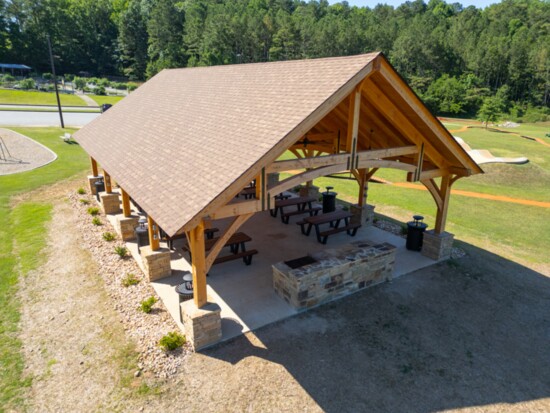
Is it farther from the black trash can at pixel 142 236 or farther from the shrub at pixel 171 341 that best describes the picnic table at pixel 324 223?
the shrub at pixel 171 341

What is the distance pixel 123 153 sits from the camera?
33.9 feet

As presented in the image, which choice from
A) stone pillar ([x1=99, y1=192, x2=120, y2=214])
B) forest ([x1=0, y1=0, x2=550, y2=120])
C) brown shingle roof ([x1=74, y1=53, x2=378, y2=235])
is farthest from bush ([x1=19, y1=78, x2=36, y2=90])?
stone pillar ([x1=99, y1=192, x2=120, y2=214])

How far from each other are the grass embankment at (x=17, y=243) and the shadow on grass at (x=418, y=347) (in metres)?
3.36

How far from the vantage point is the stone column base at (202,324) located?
6672 millimetres

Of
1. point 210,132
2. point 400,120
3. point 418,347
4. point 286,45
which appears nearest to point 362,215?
point 400,120

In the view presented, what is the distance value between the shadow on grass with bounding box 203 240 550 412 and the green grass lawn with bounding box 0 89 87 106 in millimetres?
48500

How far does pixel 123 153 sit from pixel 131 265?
10.4ft

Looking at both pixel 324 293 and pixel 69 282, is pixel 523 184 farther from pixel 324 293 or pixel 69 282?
pixel 69 282

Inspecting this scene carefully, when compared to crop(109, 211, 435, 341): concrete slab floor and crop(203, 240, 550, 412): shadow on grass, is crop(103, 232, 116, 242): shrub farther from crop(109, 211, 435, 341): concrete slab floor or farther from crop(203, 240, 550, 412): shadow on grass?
crop(203, 240, 550, 412): shadow on grass

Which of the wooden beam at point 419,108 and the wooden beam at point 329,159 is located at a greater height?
the wooden beam at point 419,108

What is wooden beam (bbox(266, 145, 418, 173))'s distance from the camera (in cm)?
696

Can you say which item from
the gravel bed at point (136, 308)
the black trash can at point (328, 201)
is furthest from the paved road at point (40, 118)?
the black trash can at point (328, 201)

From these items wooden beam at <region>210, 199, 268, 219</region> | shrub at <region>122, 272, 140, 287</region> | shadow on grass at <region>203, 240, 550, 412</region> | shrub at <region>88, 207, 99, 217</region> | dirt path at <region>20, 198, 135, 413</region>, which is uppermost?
wooden beam at <region>210, 199, 268, 219</region>

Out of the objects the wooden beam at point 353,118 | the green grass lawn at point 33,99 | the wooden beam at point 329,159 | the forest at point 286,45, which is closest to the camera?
the wooden beam at point 329,159
